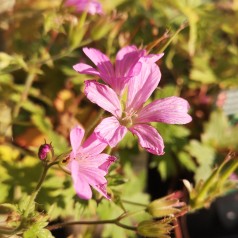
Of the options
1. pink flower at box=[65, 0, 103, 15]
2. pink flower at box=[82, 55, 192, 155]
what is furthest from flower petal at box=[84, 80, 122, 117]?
pink flower at box=[65, 0, 103, 15]

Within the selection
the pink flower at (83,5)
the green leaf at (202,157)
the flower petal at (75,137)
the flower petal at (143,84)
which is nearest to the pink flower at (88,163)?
the flower petal at (75,137)

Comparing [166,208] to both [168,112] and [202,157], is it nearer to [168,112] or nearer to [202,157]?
[168,112]

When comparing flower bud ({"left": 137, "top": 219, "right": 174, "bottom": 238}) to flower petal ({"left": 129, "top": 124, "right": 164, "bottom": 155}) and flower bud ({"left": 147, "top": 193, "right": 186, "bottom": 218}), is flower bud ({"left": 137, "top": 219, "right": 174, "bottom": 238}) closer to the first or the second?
flower bud ({"left": 147, "top": 193, "right": 186, "bottom": 218})

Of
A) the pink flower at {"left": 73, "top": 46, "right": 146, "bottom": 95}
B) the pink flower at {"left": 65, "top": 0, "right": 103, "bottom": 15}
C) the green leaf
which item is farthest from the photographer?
the green leaf

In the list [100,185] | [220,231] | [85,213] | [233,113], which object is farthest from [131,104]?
[220,231]

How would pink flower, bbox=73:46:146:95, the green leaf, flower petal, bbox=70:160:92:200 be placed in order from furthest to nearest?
the green leaf, pink flower, bbox=73:46:146:95, flower petal, bbox=70:160:92:200

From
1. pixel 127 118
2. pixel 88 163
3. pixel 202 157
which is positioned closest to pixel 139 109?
pixel 127 118

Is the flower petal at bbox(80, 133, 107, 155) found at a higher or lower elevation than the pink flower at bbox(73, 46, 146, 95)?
lower
